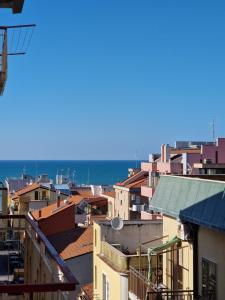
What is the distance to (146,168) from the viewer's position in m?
60.8

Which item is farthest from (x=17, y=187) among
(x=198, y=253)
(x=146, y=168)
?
(x=198, y=253)

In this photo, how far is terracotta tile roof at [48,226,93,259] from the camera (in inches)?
1240

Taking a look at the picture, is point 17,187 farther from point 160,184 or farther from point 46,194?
point 160,184

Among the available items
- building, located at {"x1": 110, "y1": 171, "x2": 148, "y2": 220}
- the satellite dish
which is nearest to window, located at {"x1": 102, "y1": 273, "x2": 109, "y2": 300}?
the satellite dish

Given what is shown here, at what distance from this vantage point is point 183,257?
14867 millimetres

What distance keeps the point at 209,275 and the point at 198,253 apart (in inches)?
33.5

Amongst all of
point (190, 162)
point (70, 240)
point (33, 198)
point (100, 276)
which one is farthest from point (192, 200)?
point (33, 198)

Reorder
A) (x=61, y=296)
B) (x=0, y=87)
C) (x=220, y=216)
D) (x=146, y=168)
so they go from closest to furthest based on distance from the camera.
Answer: (x=61, y=296)
(x=0, y=87)
(x=220, y=216)
(x=146, y=168)

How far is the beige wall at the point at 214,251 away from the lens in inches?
481

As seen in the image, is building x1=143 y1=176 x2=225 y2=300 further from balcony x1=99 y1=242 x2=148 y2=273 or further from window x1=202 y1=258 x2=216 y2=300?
balcony x1=99 y1=242 x2=148 y2=273

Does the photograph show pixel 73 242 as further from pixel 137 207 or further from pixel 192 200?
pixel 137 207

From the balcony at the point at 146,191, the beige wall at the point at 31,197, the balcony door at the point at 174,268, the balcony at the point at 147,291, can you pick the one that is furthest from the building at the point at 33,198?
the balcony door at the point at 174,268

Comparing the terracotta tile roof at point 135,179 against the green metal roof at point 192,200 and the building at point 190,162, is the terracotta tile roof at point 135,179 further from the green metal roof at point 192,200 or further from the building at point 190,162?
the green metal roof at point 192,200

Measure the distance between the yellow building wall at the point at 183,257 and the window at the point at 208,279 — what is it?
78 cm
